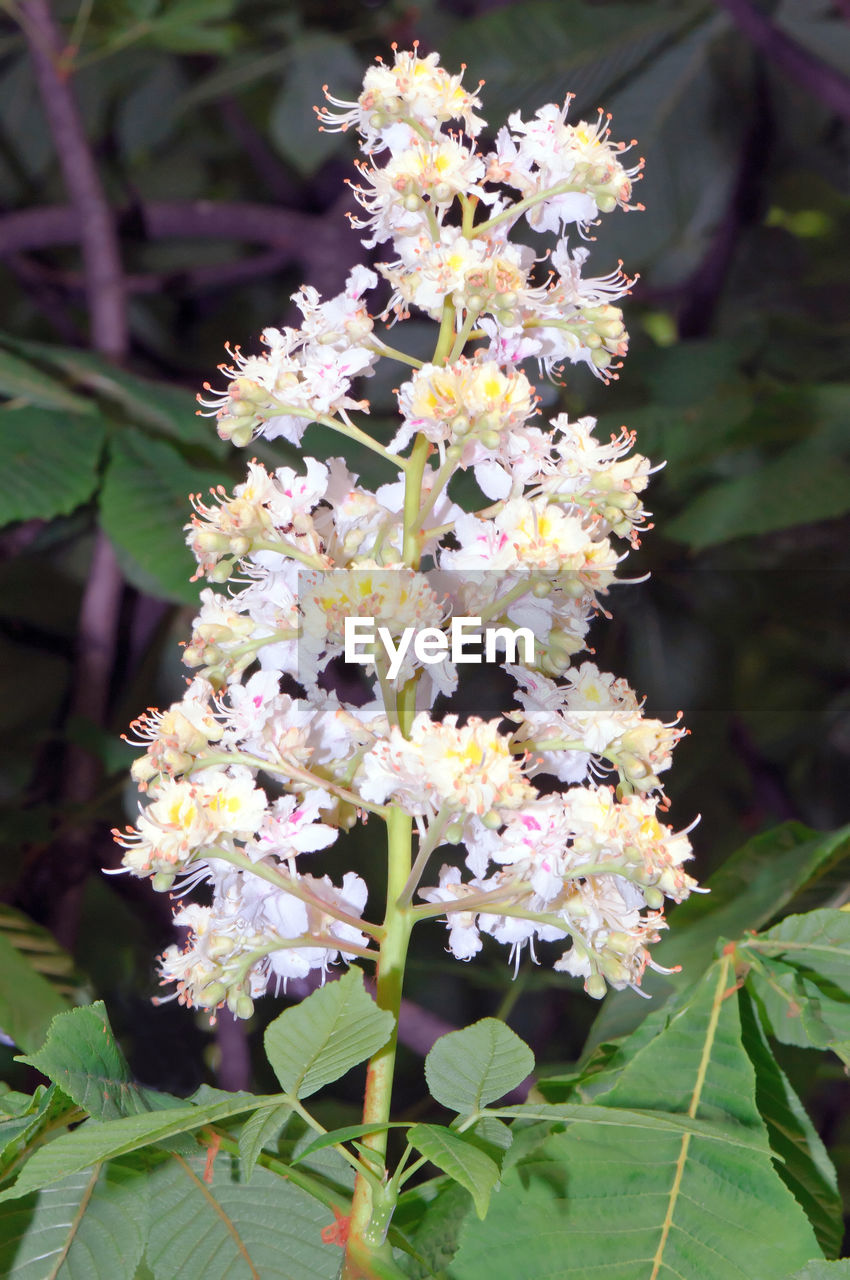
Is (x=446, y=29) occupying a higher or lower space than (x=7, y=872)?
higher

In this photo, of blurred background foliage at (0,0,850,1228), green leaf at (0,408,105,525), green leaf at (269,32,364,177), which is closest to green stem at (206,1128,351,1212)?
blurred background foliage at (0,0,850,1228)

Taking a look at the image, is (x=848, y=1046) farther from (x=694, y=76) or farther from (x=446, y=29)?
(x=446, y=29)

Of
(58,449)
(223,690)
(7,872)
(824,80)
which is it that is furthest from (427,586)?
(824,80)

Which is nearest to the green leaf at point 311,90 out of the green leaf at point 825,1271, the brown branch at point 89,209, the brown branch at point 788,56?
the brown branch at point 89,209

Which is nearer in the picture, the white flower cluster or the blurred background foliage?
the white flower cluster

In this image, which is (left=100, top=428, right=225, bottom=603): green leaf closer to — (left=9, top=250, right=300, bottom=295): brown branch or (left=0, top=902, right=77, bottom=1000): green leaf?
(left=0, top=902, right=77, bottom=1000): green leaf

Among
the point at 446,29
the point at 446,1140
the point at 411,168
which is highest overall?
the point at 446,29

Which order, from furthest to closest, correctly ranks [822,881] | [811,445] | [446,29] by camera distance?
[446,29] < [811,445] < [822,881]
